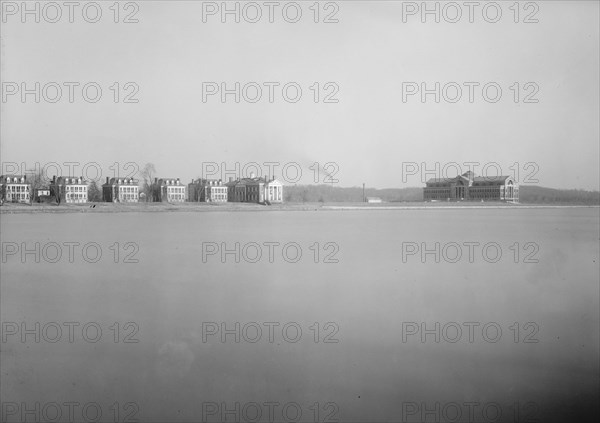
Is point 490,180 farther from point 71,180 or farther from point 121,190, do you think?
point 71,180

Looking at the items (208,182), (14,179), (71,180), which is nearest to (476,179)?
(208,182)

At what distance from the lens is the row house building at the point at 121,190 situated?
3332 millimetres

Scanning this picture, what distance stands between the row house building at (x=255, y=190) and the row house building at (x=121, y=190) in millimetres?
666

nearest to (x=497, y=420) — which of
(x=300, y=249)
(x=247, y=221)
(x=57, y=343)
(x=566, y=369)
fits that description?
(x=566, y=369)

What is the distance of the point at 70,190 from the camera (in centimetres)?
334

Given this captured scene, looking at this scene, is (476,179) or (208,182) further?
(476,179)

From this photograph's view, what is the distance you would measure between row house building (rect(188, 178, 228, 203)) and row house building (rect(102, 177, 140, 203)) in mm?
384

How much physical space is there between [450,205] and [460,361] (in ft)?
3.60

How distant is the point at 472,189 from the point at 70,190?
2.86m

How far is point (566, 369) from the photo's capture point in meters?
3.33

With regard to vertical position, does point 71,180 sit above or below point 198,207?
above

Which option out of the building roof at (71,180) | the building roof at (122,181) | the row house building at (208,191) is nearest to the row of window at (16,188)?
the building roof at (71,180)

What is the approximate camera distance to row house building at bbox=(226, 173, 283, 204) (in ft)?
10.9

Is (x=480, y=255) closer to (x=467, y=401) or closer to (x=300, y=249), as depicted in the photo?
(x=467, y=401)
